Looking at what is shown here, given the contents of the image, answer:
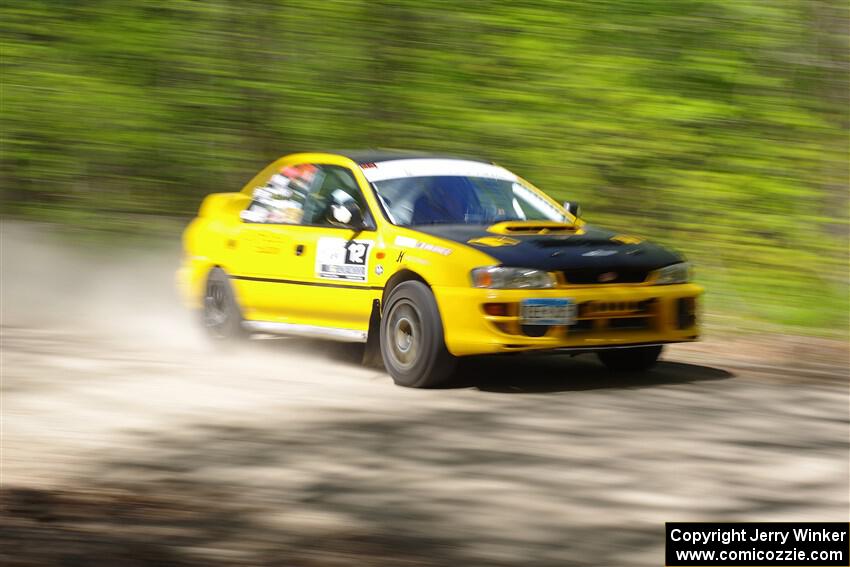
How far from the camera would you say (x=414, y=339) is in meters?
8.90

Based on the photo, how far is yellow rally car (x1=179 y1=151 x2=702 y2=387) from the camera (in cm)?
856

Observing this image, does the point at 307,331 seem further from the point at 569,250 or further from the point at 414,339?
the point at 569,250

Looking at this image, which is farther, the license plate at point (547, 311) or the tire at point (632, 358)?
the tire at point (632, 358)

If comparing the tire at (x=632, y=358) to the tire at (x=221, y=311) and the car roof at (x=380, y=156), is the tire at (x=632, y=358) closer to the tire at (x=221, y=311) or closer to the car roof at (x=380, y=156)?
the car roof at (x=380, y=156)

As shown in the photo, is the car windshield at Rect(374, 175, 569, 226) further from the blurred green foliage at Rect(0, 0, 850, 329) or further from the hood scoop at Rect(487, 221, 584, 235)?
the blurred green foliage at Rect(0, 0, 850, 329)

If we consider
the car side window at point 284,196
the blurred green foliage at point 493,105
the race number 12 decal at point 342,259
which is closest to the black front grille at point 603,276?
the race number 12 decal at point 342,259

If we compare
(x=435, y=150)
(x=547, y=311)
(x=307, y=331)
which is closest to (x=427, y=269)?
(x=547, y=311)

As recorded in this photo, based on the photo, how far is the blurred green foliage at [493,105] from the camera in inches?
574

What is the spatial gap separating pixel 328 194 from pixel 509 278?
2.03 m

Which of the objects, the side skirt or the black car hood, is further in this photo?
the side skirt

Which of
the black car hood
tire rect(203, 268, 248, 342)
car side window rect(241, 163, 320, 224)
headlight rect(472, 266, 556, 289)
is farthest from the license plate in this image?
tire rect(203, 268, 248, 342)

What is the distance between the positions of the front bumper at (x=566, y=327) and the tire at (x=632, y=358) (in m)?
0.60

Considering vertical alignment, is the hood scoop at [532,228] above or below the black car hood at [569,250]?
above

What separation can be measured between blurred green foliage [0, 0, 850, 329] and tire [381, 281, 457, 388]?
5046mm
